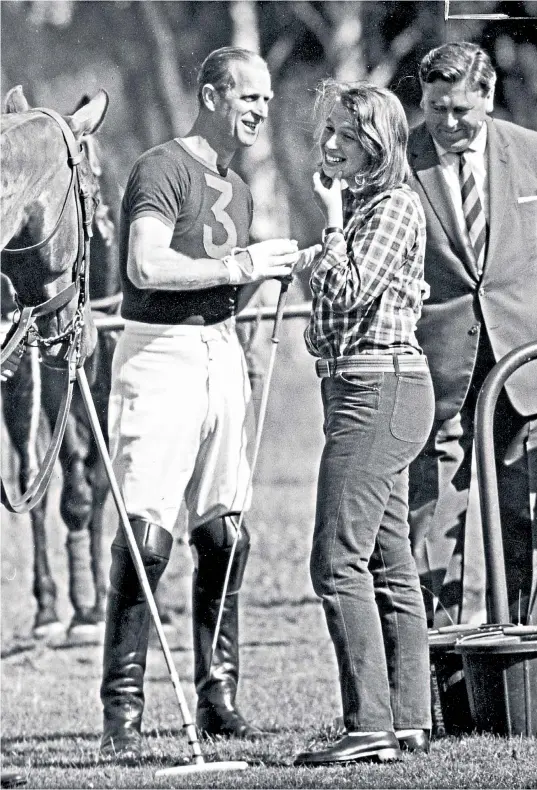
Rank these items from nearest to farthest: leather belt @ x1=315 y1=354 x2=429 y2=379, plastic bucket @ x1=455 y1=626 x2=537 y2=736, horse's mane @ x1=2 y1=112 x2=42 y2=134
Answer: horse's mane @ x1=2 y1=112 x2=42 y2=134
leather belt @ x1=315 y1=354 x2=429 y2=379
plastic bucket @ x1=455 y1=626 x2=537 y2=736

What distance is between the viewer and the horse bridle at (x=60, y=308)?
325 centimetres

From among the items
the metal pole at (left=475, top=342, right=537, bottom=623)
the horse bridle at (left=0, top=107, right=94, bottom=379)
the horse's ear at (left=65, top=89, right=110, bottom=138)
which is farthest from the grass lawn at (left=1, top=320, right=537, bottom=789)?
the horse's ear at (left=65, top=89, right=110, bottom=138)

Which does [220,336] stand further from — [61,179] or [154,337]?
[61,179]

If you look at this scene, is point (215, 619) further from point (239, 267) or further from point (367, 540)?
point (239, 267)

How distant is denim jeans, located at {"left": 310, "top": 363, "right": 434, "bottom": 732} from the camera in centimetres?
348

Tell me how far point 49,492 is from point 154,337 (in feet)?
6.58

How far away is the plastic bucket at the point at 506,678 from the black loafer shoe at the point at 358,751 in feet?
1.70

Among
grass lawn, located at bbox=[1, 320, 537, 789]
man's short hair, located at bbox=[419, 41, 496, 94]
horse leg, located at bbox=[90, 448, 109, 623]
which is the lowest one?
grass lawn, located at bbox=[1, 320, 537, 789]

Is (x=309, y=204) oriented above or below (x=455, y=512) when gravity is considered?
above

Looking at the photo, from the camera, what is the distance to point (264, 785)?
3299 millimetres

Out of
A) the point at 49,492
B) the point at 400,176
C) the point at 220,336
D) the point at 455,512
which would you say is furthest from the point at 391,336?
the point at 49,492

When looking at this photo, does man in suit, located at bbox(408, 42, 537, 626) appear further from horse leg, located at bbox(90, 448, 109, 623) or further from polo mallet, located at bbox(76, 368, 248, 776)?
horse leg, located at bbox(90, 448, 109, 623)

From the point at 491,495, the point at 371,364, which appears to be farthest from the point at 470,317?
the point at 371,364

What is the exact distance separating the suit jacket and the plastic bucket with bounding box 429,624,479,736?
0.76m
